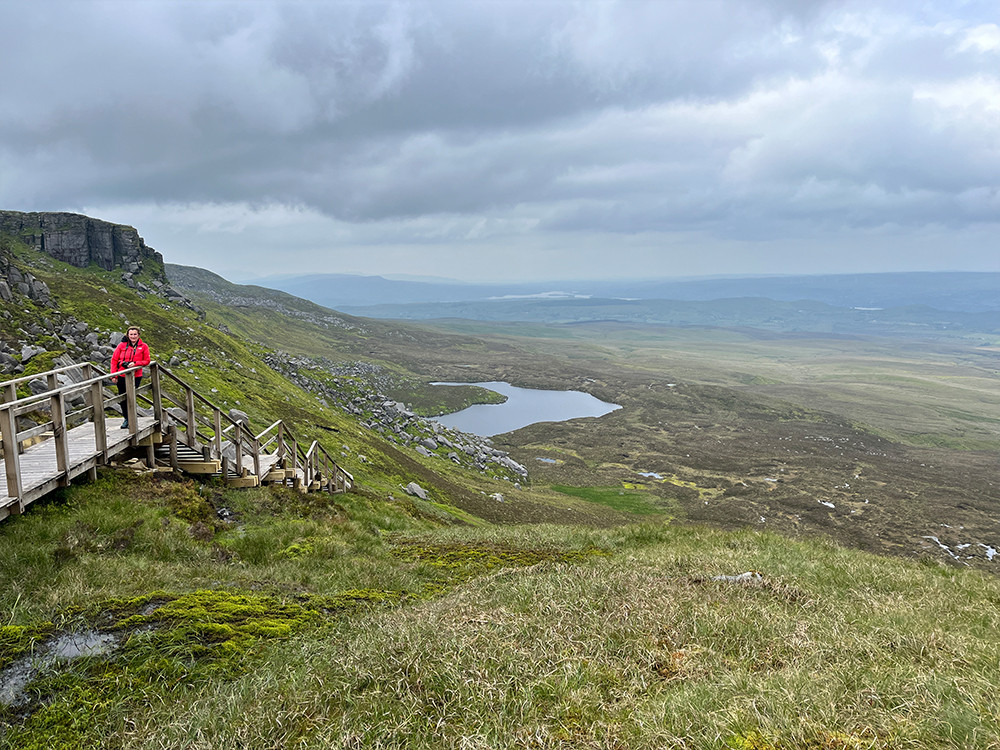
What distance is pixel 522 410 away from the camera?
114 meters

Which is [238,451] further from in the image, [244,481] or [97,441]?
[97,441]

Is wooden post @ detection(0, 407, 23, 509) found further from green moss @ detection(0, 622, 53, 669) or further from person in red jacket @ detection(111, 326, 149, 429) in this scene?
person in red jacket @ detection(111, 326, 149, 429)

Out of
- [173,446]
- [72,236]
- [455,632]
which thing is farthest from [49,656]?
[72,236]

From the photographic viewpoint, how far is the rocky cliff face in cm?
6500

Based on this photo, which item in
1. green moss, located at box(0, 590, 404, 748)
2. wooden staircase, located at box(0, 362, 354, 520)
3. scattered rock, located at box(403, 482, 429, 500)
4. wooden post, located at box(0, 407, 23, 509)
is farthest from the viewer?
scattered rock, located at box(403, 482, 429, 500)

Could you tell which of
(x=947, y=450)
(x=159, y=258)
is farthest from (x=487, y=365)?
(x=947, y=450)

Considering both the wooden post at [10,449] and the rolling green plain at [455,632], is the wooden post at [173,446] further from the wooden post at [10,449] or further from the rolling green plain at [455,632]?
the wooden post at [10,449]

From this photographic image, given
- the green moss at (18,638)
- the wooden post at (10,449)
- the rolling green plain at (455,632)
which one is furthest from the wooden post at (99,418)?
the green moss at (18,638)

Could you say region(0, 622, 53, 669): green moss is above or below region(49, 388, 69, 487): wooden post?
below

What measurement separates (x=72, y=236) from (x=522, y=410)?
82.2 meters

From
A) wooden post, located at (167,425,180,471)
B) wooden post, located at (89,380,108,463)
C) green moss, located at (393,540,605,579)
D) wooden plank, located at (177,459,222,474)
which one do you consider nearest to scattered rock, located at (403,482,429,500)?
green moss, located at (393,540,605,579)

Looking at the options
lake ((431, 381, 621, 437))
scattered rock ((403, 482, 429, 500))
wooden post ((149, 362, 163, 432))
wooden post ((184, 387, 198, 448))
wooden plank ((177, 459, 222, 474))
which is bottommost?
lake ((431, 381, 621, 437))

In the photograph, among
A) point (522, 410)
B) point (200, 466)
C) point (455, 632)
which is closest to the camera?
point (455, 632)

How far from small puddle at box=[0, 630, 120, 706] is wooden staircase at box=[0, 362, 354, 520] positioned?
146 inches
